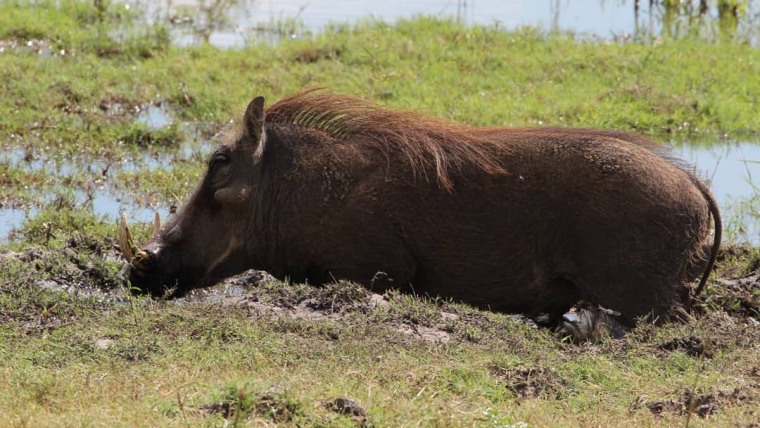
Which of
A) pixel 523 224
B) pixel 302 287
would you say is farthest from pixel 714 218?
pixel 302 287

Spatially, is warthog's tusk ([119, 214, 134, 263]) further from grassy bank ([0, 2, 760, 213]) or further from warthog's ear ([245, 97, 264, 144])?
grassy bank ([0, 2, 760, 213])

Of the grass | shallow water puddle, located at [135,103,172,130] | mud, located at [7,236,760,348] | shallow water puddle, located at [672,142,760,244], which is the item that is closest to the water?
the grass

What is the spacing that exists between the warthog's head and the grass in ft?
0.66

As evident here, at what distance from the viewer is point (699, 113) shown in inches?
400

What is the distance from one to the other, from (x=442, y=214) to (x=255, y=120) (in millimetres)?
970

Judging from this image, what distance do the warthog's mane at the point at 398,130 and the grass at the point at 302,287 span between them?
0.63 m

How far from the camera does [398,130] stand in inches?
224

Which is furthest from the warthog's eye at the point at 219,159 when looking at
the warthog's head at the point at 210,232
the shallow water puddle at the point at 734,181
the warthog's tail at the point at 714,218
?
the shallow water puddle at the point at 734,181

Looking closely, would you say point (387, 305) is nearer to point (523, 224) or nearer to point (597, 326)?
point (523, 224)

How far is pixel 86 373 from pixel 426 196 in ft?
6.09

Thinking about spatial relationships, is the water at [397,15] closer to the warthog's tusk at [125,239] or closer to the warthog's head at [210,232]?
the warthog's head at [210,232]

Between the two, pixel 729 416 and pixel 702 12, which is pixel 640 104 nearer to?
pixel 702 12

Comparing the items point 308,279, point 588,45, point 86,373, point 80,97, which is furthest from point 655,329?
point 588,45

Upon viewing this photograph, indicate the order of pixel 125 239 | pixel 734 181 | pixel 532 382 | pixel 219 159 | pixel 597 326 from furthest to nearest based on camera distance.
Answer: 1. pixel 734 181
2. pixel 219 159
3. pixel 125 239
4. pixel 597 326
5. pixel 532 382
